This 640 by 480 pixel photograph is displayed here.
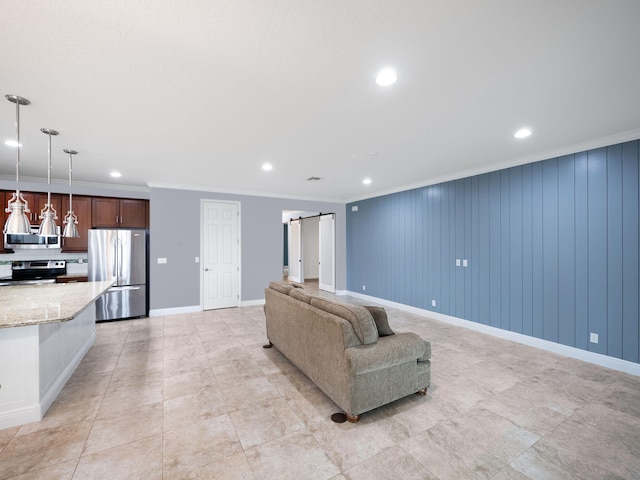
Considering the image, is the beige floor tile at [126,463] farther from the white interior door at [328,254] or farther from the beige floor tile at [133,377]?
the white interior door at [328,254]

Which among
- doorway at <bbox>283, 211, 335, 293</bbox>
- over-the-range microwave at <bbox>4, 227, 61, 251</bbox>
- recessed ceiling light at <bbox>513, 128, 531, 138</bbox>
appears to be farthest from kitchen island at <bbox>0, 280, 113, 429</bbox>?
doorway at <bbox>283, 211, 335, 293</bbox>

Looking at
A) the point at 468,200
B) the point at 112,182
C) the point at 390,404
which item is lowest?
the point at 390,404

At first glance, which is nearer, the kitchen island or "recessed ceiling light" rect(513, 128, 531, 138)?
the kitchen island

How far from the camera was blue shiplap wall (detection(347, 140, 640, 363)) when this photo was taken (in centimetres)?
313

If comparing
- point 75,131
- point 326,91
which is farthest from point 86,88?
point 326,91

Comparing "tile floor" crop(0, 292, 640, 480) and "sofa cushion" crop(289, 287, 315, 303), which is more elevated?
"sofa cushion" crop(289, 287, 315, 303)

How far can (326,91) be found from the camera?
7.19 feet

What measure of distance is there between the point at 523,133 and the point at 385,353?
283 centimetres

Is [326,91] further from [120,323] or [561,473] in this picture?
[120,323]

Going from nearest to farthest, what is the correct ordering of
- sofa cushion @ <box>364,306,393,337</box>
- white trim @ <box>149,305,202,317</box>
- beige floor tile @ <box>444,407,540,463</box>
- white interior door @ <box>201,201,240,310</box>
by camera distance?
beige floor tile @ <box>444,407,540,463</box>
sofa cushion @ <box>364,306,393,337</box>
white trim @ <box>149,305,202,317</box>
white interior door @ <box>201,201,240,310</box>

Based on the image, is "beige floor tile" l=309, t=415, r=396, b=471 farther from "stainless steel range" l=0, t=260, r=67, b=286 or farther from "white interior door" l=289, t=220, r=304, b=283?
"white interior door" l=289, t=220, r=304, b=283

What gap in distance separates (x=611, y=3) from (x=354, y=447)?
2.99m

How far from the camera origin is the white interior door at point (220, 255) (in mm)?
5809

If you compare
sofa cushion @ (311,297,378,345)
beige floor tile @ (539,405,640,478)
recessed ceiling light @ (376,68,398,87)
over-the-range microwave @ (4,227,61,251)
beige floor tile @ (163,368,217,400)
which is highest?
recessed ceiling light @ (376,68,398,87)
